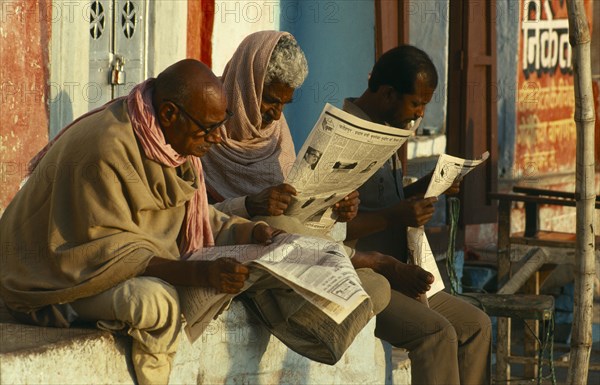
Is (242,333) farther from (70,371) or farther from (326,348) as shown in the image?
(70,371)

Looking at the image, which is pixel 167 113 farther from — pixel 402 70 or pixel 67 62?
pixel 67 62

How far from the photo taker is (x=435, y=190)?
17.0ft

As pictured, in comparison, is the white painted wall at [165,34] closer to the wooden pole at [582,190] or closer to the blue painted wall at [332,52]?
the blue painted wall at [332,52]

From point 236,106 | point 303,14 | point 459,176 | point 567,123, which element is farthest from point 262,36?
point 567,123

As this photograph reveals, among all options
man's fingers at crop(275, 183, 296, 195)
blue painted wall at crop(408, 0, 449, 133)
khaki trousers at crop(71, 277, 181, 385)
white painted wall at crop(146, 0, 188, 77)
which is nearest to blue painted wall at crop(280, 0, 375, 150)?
blue painted wall at crop(408, 0, 449, 133)

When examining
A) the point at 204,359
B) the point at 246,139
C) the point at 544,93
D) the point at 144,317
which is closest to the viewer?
the point at 144,317

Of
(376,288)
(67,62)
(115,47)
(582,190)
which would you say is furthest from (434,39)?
(376,288)

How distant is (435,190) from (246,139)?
30.2 inches

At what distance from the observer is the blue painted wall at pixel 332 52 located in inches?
351

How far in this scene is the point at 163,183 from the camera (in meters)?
4.00

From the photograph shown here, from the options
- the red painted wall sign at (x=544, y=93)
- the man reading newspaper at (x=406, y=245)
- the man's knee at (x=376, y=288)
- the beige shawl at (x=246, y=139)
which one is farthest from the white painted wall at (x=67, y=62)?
the red painted wall sign at (x=544, y=93)

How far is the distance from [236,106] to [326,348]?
1.09 metres

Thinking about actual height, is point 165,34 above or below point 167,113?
above

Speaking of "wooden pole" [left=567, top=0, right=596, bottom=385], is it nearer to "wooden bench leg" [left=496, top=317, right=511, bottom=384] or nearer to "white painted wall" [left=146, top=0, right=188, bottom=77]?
"wooden bench leg" [left=496, top=317, right=511, bottom=384]
